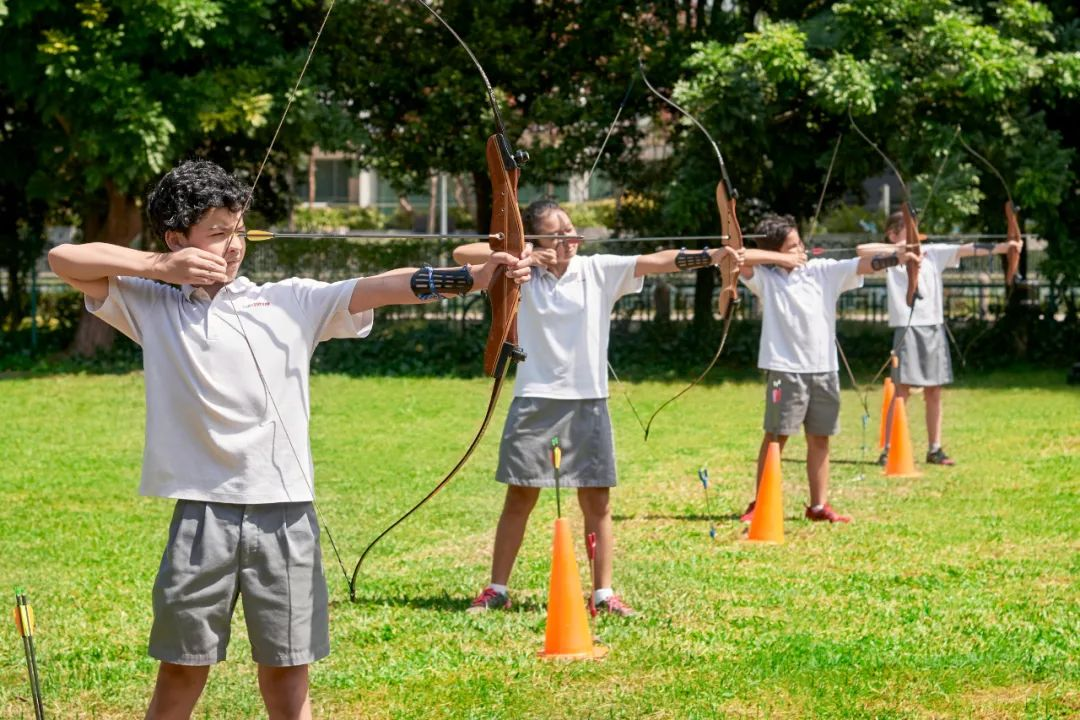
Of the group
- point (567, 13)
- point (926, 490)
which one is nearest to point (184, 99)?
point (567, 13)

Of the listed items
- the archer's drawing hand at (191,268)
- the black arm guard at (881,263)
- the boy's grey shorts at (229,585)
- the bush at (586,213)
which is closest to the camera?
the archer's drawing hand at (191,268)

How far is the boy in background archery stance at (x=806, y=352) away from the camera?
8305mm

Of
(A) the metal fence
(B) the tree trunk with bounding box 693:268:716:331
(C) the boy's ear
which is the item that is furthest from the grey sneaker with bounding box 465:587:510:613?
(B) the tree trunk with bounding box 693:268:716:331

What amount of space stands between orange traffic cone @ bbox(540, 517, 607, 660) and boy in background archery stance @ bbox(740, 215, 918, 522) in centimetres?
A: 297

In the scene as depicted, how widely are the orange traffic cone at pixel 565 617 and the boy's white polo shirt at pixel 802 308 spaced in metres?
3.13

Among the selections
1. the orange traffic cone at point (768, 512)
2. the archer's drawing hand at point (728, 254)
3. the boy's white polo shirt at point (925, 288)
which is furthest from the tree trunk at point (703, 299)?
the archer's drawing hand at point (728, 254)

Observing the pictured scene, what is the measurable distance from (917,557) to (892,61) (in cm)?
997

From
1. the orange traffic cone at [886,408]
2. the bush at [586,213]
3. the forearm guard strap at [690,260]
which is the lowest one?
the orange traffic cone at [886,408]

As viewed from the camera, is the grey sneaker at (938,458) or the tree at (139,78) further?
the tree at (139,78)

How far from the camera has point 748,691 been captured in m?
5.05

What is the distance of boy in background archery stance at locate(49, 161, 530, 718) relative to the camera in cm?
364

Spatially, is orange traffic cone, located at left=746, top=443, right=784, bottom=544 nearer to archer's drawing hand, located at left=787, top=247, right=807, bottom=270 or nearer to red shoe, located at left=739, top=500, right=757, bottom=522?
red shoe, located at left=739, top=500, right=757, bottom=522

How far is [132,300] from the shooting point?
3.74 metres

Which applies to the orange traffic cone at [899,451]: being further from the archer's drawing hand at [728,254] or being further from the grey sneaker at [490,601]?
the grey sneaker at [490,601]
